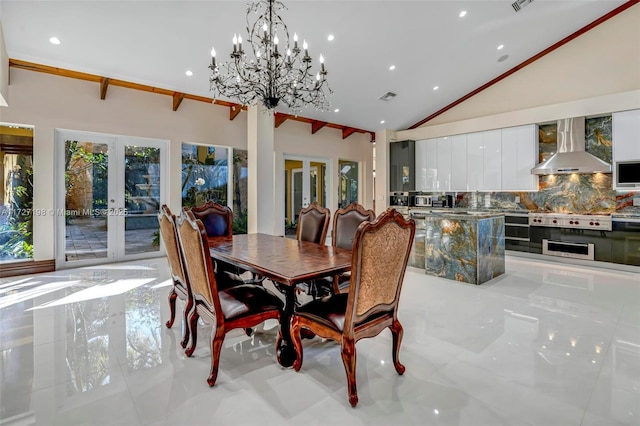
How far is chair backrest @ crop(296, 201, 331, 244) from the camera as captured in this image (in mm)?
3598

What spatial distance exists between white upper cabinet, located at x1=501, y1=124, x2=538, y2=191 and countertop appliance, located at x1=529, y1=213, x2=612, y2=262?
0.69 m

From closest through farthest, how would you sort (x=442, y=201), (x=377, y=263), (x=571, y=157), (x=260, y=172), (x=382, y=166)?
1. (x=377, y=263)
2. (x=571, y=157)
3. (x=260, y=172)
4. (x=442, y=201)
5. (x=382, y=166)

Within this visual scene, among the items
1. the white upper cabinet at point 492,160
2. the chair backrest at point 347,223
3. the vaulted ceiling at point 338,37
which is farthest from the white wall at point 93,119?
the white upper cabinet at point 492,160

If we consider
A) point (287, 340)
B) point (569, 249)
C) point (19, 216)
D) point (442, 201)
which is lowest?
point (287, 340)

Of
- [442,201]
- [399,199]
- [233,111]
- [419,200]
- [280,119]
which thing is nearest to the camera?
[233,111]

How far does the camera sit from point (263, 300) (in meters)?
2.32

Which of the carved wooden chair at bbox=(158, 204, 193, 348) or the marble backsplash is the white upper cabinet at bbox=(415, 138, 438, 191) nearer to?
the marble backsplash

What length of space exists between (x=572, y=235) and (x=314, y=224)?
457 cm

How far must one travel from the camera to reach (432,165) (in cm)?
760

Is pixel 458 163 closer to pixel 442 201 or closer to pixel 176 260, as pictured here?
pixel 442 201

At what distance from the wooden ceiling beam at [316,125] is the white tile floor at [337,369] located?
17.3 feet

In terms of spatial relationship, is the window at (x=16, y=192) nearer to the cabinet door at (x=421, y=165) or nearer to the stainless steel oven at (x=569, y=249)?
the cabinet door at (x=421, y=165)

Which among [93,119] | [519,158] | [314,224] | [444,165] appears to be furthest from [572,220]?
[93,119]

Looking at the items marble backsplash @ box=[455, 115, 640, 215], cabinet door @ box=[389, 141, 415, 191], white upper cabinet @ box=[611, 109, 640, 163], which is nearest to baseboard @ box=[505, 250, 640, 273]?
marble backsplash @ box=[455, 115, 640, 215]
